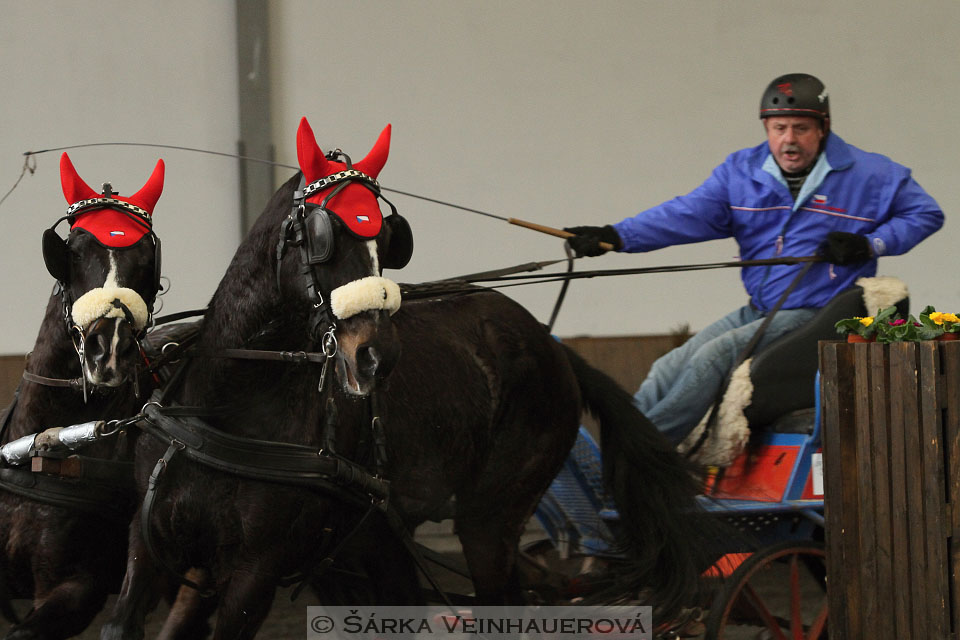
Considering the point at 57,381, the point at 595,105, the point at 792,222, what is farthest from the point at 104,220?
the point at 595,105

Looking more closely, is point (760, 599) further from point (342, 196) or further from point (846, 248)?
point (342, 196)

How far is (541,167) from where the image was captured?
6.54m

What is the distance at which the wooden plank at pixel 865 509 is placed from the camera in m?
3.13

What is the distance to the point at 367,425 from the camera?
125 inches

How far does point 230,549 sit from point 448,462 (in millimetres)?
867

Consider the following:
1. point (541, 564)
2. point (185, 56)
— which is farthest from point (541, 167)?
point (541, 564)

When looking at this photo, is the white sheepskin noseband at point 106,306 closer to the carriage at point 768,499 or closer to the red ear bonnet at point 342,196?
the red ear bonnet at point 342,196

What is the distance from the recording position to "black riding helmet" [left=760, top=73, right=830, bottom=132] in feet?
12.9

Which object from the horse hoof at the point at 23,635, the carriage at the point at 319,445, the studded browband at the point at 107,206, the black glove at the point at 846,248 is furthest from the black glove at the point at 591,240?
the horse hoof at the point at 23,635

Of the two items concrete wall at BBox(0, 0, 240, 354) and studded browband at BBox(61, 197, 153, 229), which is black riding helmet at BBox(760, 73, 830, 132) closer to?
studded browband at BBox(61, 197, 153, 229)

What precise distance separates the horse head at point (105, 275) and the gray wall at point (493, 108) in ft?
9.14

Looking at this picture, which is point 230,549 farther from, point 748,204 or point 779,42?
point 779,42

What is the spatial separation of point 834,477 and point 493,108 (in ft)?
12.4

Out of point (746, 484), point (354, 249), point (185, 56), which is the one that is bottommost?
point (746, 484)
